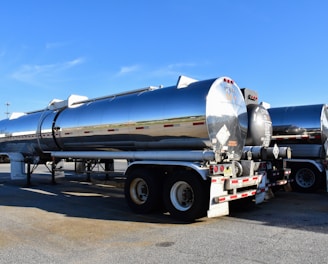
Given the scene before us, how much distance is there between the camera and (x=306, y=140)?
38.2 feet

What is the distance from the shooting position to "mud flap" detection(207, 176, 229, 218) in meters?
6.79

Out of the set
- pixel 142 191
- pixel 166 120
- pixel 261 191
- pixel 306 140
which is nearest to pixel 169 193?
pixel 142 191

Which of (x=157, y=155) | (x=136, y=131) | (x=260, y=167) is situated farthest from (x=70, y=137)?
(x=260, y=167)

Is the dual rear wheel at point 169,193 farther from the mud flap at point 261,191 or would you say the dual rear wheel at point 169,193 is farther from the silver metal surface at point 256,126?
the silver metal surface at point 256,126

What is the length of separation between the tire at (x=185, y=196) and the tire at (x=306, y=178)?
576 cm

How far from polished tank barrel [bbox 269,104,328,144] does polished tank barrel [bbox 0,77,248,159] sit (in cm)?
379

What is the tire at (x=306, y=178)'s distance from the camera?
37.3 ft

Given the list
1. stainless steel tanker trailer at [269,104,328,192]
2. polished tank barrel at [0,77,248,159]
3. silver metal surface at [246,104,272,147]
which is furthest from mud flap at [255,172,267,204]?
stainless steel tanker trailer at [269,104,328,192]

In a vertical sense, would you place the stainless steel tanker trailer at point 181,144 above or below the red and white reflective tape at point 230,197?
above

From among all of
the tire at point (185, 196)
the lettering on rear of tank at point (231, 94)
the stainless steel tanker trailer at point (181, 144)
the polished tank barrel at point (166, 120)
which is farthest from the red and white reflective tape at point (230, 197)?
the lettering on rear of tank at point (231, 94)

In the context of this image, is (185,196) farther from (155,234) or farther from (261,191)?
(261,191)

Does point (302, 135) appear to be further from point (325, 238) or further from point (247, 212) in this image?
point (325, 238)

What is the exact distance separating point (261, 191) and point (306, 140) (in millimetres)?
4236

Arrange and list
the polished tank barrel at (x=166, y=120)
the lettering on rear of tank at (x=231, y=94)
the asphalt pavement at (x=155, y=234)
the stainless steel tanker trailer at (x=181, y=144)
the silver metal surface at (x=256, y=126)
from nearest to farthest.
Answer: the asphalt pavement at (x=155, y=234)
the stainless steel tanker trailer at (x=181, y=144)
the polished tank barrel at (x=166, y=120)
the lettering on rear of tank at (x=231, y=94)
the silver metal surface at (x=256, y=126)
